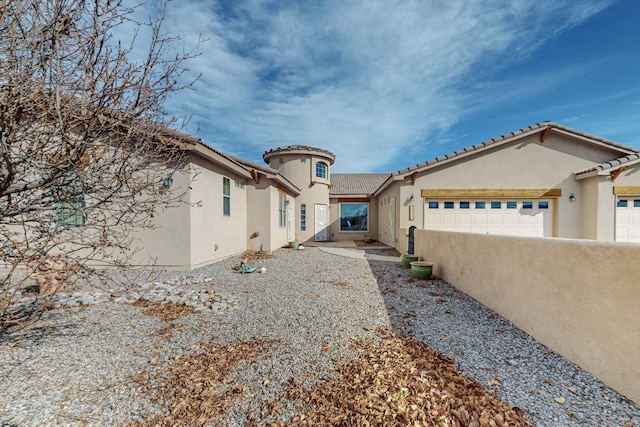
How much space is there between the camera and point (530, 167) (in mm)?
11812

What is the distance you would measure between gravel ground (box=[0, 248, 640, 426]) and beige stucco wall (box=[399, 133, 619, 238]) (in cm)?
753

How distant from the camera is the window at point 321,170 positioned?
17802mm

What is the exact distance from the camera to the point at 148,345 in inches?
146

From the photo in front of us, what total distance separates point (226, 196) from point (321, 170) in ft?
28.7

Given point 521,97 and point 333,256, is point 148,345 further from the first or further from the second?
point 521,97

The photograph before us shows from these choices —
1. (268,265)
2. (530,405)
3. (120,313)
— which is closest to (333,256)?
(268,265)

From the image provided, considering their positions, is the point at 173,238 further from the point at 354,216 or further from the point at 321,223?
the point at 354,216

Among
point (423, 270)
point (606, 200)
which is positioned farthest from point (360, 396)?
point (606, 200)

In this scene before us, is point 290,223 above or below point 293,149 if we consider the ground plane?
below

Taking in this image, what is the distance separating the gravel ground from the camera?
246cm

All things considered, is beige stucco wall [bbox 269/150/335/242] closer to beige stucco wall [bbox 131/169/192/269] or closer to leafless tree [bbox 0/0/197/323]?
beige stucco wall [bbox 131/169/192/269]

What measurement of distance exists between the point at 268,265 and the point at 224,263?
1609 millimetres

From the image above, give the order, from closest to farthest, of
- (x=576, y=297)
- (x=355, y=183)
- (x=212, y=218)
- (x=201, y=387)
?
(x=201, y=387) → (x=576, y=297) → (x=212, y=218) → (x=355, y=183)

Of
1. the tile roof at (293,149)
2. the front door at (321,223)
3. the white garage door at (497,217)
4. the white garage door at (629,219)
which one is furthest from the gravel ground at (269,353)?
the tile roof at (293,149)
